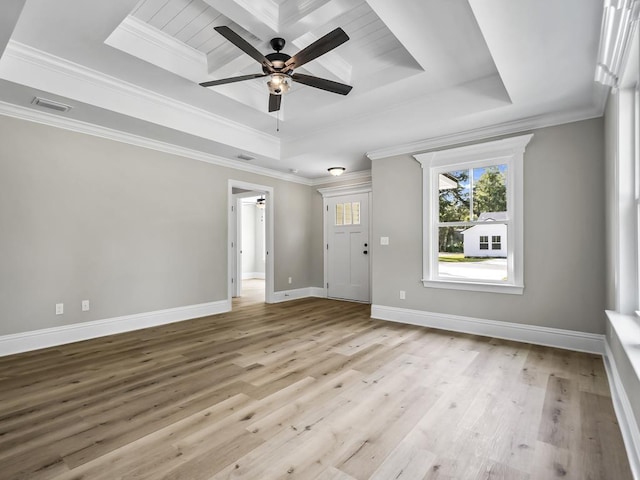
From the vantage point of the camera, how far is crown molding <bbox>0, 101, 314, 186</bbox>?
342cm

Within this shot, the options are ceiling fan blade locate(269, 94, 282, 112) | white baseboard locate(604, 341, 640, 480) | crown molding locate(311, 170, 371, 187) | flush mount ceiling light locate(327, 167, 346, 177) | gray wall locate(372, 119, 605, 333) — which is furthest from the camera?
crown molding locate(311, 170, 371, 187)

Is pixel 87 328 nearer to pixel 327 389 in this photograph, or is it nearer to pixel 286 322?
pixel 286 322

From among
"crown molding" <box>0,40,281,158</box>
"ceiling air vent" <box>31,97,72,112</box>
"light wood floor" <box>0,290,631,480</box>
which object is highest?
"crown molding" <box>0,40,281,158</box>

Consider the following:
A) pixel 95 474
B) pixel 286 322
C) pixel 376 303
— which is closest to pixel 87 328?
pixel 286 322

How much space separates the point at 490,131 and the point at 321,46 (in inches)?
103

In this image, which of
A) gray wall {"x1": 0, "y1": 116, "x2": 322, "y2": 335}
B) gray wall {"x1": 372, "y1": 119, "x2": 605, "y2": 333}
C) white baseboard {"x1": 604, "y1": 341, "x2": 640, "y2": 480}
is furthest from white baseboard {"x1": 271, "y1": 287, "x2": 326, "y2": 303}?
white baseboard {"x1": 604, "y1": 341, "x2": 640, "y2": 480}

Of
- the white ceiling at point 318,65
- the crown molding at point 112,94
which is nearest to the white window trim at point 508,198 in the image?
the white ceiling at point 318,65

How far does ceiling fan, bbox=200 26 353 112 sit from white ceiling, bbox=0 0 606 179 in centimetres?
28

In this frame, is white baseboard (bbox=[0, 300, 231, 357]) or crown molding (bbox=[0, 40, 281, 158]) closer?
crown molding (bbox=[0, 40, 281, 158])

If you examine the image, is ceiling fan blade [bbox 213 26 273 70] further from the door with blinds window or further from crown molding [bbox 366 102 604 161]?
the door with blinds window

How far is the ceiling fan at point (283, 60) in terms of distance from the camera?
2.28 m

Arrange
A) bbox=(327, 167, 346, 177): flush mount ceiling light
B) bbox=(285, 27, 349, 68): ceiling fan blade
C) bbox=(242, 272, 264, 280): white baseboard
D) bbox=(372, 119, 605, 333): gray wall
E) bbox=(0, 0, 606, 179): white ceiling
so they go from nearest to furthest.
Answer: bbox=(285, 27, 349, 68): ceiling fan blade → bbox=(0, 0, 606, 179): white ceiling → bbox=(372, 119, 605, 333): gray wall → bbox=(327, 167, 346, 177): flush mount ceiling light → bbox=(242, 272, 264, 280): white baseboard

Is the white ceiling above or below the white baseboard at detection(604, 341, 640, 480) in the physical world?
above

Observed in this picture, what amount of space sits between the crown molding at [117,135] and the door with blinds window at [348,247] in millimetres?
1664
